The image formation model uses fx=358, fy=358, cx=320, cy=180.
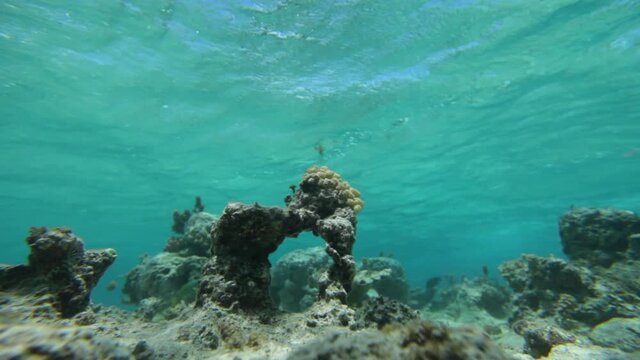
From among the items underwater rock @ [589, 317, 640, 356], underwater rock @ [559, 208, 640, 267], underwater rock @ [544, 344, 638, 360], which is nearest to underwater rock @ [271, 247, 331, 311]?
underwater rock @ [559, 208, 640, 267]

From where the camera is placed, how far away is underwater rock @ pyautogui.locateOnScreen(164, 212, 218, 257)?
1072 cm

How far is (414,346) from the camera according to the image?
248cm

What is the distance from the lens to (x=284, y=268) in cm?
1377

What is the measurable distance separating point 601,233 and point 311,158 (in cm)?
1773

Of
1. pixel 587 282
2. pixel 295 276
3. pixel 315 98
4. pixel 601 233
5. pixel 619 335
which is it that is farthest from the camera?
pixel 315 98

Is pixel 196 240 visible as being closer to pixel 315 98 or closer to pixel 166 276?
pixel 166 276

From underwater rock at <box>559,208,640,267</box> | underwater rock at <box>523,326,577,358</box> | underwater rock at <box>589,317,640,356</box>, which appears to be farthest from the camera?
underwater rock at <box>559,208,640,267</box>

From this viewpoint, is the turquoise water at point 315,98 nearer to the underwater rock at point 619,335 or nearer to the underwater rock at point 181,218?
the underwater rock at point 181,218

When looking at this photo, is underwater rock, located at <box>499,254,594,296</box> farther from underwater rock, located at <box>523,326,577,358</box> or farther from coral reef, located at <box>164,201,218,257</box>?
coral reef, located at <box>164,201,218,257</box>

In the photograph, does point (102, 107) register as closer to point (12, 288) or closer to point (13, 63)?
point (13, 63)

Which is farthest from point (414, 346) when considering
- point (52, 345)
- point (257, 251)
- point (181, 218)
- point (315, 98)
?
point (315, 98)

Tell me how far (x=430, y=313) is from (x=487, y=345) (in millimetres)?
15437

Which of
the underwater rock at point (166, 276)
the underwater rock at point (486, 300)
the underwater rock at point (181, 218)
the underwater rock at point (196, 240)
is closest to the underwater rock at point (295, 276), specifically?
the underwater rock at point (196, 240)

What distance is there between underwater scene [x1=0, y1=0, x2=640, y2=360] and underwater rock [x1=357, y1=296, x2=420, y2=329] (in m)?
0.02
